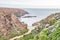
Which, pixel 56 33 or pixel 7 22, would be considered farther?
pixel 7 22

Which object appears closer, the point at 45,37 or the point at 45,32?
the point at 45,37

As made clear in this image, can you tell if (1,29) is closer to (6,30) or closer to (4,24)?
(6,30)

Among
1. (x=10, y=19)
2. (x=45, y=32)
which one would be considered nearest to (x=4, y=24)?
(x=10, y=19)

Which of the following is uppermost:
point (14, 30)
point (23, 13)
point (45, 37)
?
point (45, 37)

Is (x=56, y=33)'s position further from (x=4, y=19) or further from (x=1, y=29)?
(x=4, y=19)

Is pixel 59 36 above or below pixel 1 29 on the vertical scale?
above

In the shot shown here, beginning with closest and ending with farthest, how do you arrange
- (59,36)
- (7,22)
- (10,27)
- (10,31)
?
1. (59,36)
2. (10,31)
3. (10,27)
4. (7,22)

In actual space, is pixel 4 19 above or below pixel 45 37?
below

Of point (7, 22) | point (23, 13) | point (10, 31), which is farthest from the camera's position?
point (23, 13)

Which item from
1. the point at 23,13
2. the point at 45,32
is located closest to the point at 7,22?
the point at 45,32
